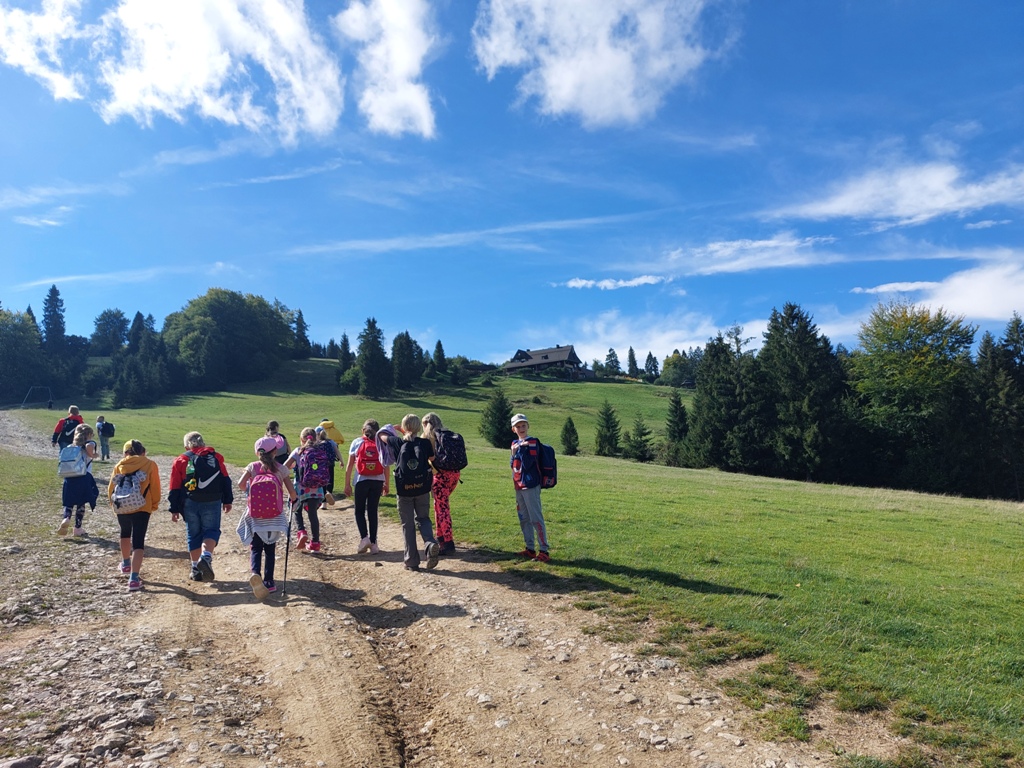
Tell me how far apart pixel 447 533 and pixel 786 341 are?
2075 inches

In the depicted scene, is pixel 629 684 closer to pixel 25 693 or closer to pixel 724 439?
pixel 25 693

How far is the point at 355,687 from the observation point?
5.56m

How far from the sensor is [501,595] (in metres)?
8.20

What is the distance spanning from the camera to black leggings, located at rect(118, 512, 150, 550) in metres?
8.80

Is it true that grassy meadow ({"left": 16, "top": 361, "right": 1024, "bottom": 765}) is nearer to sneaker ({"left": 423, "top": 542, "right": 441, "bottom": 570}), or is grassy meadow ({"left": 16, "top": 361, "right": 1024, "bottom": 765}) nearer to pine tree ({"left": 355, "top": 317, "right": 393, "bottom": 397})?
sneaker ({"left": 423, "top": 542, "right": 441, "bottom": 570})

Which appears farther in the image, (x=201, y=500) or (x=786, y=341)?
(x=786, y=341)

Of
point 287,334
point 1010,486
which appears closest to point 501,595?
point 1010,486

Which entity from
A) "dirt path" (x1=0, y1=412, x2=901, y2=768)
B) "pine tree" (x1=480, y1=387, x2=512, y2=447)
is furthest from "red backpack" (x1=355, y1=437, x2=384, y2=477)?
"pine tree" (x1=480, y1=387, x2=512, y2=447)

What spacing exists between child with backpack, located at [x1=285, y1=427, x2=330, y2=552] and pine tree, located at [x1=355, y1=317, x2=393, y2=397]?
82.0 m

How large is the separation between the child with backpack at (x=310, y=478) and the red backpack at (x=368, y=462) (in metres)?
1.29

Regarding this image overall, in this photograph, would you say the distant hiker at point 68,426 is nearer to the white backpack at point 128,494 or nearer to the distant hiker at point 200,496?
the white backpack at point 128,494

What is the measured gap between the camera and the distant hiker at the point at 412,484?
930 cm

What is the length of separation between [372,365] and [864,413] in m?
67.2

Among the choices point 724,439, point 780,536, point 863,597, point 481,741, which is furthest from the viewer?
point 724,439
